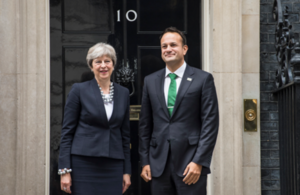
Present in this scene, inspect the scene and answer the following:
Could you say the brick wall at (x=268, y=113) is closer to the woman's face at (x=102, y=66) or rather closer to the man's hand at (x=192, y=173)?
the man's hand at (x=192, y=173)

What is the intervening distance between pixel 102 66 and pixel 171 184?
1.15m

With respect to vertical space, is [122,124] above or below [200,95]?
below

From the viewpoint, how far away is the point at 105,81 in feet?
11.8

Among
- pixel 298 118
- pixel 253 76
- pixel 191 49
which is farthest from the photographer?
pixel 191 49

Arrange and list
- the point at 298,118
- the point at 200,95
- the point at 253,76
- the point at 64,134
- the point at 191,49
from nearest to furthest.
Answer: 1. the point at 200,95
2. the point at 64,134
3. the point at 298,118
4. the point at 253,76
5. the point at 191,49

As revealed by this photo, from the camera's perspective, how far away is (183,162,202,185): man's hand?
10.3ft

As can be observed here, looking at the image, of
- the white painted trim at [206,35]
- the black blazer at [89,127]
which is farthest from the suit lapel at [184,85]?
the white painted trim at [206,35]

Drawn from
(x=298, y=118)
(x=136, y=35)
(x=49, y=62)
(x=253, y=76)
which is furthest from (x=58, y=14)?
(x=298, y=118)

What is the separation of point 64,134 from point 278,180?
2788mm

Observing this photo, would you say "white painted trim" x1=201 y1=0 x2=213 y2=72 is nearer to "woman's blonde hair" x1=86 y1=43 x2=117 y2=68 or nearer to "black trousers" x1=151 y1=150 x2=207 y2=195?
"woman's blonde hair" x1=86 y1=43 x2=117 y2=68

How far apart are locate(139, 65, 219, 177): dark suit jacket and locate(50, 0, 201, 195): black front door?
1.80 meters

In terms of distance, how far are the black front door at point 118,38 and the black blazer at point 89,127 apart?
61.2 inches

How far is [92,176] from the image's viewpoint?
348 centimetres

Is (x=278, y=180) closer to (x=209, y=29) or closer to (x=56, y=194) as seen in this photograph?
(x=209, y=29)
